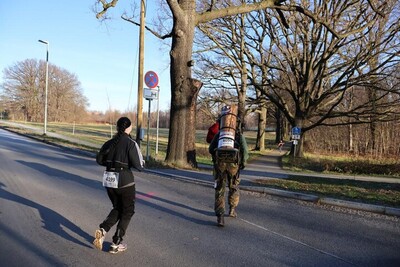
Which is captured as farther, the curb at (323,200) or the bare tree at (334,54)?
the bare tree at (334,54)

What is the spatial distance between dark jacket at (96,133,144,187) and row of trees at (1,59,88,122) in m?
76.6

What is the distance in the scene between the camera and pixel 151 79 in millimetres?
14281

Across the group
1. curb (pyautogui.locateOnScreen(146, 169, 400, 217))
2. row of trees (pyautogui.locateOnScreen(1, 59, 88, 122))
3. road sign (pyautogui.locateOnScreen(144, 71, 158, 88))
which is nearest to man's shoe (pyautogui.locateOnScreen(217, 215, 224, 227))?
curb (pyautogui.locateOnScreen(146, 169, 400, 217))

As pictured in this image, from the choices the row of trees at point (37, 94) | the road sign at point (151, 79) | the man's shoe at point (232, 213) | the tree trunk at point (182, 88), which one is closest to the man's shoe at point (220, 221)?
the man's shoe at point (232, 213)

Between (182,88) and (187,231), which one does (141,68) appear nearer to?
(182,88)

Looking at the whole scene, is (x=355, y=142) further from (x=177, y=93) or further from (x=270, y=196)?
(x=270, y=196)

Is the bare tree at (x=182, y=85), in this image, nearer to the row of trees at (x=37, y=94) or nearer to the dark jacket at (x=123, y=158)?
the dark jacket at (x=123, y=158)

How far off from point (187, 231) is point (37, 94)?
255 feet

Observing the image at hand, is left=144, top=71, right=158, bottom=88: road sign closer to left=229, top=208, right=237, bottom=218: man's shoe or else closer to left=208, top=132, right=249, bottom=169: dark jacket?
left=208, top=132, right=249, bottom=169: dark jacket

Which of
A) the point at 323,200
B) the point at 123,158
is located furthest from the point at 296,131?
the point at 123,158

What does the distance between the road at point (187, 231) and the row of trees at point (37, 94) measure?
72543 millimetres

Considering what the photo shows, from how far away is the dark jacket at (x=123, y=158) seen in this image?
4777 mm

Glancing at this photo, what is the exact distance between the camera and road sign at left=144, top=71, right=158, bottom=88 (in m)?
14.2

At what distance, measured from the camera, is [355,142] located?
124 feet
